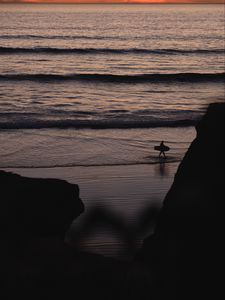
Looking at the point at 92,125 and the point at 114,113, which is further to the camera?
the point at 114,113

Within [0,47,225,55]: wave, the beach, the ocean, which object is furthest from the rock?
[0,47,225,55]: wave

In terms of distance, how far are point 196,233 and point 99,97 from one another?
2079 centimetres

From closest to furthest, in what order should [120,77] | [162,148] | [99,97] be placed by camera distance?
[162,148], [99,97], [120,77]

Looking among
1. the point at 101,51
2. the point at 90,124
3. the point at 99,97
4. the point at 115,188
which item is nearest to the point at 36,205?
the point at 115,188

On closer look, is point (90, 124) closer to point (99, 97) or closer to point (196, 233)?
point (99, 97)

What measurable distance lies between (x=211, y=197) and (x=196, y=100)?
67.3ft

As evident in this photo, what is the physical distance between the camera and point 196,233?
2.88 meters

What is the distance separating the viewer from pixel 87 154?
12781mm

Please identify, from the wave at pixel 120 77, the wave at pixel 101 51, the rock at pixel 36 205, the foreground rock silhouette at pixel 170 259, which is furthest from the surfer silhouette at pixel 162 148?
the wave at pixel 101 51

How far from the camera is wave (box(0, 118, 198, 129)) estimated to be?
16375 mm

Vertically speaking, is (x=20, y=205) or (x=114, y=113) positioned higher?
(x=20, y=205)

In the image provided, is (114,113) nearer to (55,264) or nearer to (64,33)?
(55,264)

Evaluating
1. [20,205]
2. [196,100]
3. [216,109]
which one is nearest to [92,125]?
[196,100]

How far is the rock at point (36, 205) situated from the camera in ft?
14.7
